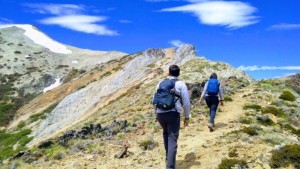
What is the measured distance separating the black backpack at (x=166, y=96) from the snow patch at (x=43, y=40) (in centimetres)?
11492

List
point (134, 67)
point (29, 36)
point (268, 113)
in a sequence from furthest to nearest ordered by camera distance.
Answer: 1. point (29, 36)
2. point (134, 67)
3. point (268, 113)

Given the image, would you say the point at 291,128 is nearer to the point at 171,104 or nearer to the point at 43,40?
the point at 171,104

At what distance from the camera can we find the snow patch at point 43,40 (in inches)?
5084

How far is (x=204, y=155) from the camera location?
1630 cm

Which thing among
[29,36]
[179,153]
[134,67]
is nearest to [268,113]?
[179,153]

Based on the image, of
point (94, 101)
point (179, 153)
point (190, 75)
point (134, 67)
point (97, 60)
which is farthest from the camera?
point (97, 60)

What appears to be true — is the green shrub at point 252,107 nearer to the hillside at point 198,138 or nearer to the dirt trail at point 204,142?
the hillside at point 198,138

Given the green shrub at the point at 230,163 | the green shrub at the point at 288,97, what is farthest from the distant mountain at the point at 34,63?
the green shrub at the point at 230,163

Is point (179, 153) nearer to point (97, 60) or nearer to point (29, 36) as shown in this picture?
point (97, 60)

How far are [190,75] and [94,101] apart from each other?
49.0 ft

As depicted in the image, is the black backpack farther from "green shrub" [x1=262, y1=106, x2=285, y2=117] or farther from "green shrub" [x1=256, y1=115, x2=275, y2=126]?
"green shrub" [x1=262, y1=106, x2=285, y2=117]

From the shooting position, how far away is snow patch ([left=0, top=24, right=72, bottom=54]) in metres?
129

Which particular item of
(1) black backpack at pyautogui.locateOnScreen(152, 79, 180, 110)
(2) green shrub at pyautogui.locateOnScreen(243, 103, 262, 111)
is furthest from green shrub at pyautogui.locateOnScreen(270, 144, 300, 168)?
(2) green shrub at pyautogui.locateOnScreen(243, 103, 262, 111)

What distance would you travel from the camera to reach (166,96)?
1306 centimetres
